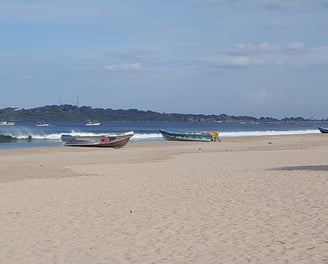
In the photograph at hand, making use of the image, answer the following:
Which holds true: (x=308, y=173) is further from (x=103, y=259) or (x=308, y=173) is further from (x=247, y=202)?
(x=103, y=259)

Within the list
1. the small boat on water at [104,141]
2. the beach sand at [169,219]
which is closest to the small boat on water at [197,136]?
the small boat on water at [104,141]

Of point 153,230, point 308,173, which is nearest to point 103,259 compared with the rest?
point 153,230

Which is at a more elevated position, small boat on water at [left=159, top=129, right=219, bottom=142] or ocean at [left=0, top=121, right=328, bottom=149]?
small boat on water at [left=159, top=129, right=219, bottom=142]

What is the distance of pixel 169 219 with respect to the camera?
1070cm

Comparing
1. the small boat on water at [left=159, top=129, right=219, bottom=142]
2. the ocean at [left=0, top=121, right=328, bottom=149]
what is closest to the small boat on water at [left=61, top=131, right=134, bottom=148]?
the ocean at [left=0, top=121, right=328, bottom=149]

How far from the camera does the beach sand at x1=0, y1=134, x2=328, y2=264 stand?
8.22 meters

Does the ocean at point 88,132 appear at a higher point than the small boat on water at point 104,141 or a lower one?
lower

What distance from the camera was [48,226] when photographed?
10.4 metres

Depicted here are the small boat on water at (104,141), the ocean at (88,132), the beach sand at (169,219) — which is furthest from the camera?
the ocean at (88,132)

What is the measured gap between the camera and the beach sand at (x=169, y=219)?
8219 mm

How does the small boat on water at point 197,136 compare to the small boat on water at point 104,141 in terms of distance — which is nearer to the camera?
the small boat on water at point 104,141

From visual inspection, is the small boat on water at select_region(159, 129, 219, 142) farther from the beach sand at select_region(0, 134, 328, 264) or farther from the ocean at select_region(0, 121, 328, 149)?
the beach sand at select_region(0, 134, 328, 264)

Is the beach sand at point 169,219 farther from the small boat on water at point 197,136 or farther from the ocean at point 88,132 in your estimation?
the small boat on water at point 197,136

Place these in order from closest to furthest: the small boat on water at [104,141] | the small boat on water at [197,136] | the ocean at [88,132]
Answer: the small boat on water at [104,141], the small boat on water at [197,136], the ocean at [88,132]
